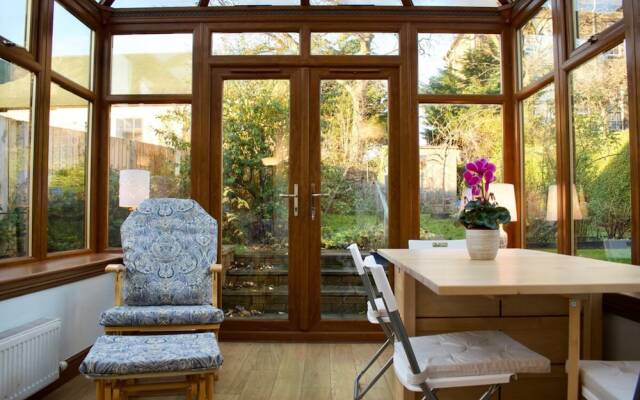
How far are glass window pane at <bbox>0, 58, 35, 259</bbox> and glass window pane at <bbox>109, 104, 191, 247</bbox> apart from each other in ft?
3.32

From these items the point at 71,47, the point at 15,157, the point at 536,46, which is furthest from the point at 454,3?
the point at 15,157

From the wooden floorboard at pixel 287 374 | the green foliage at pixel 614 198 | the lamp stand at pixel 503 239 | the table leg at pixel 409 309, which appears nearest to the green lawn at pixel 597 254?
the green foliage at pixel 614 198

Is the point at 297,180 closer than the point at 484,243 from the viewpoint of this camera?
No

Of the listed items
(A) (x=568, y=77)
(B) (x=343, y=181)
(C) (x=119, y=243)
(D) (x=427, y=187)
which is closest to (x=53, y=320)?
(C) (x=119, y=243)

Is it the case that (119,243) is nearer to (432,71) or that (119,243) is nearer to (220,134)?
(220,134)

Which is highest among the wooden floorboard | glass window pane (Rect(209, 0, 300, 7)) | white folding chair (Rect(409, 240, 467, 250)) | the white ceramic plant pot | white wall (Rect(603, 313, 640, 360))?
glass window pane (Rect(209, 0, 300, 7))

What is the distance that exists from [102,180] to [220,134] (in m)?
1.15

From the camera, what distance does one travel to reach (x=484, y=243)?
2268 mm

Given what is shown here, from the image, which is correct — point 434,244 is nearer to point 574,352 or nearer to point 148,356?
point 574,352

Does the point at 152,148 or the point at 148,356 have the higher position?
the point at 152,148

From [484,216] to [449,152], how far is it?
2060 millimetres

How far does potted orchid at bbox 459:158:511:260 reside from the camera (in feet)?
7.25

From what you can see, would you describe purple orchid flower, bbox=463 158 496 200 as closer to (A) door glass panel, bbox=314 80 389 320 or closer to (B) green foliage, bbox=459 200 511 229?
(B) green foliage, bbox=459 200 511 229

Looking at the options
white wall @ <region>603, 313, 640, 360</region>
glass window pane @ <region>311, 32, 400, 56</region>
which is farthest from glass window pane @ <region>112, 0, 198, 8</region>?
white wall @ <region>603, 313, 640, 360</region>
